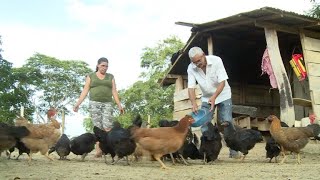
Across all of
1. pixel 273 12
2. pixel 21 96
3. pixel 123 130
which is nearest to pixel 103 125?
pixel 123 130

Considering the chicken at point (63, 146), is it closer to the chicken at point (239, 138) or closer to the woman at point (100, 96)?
the woman at point (100, 96)

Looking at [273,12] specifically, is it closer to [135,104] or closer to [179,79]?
[179,79]

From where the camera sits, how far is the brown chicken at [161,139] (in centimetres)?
685

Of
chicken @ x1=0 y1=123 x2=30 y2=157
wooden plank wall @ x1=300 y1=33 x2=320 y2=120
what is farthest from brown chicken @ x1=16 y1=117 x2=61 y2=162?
wooden plank wall @ x1=300 y1=33 x2=320 y2=120

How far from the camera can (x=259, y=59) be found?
55.9ft

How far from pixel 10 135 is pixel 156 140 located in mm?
2626

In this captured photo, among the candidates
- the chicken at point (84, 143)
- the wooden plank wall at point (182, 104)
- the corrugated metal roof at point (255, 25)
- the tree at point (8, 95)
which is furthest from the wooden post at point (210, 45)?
the tree at point (8, 95)

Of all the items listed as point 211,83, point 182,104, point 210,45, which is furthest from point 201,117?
point 182,104

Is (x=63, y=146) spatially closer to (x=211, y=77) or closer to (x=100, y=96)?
(x=100, y=96)

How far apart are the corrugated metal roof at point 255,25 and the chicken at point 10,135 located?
20.4ft

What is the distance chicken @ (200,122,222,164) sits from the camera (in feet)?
26.5

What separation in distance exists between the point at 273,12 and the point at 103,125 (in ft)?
17.4

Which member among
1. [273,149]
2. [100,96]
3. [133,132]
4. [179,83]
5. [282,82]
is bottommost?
[273,149]

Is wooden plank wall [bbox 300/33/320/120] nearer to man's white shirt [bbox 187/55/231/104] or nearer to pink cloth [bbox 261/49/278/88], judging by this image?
pink cloth [bbox 261/49/278/88]
